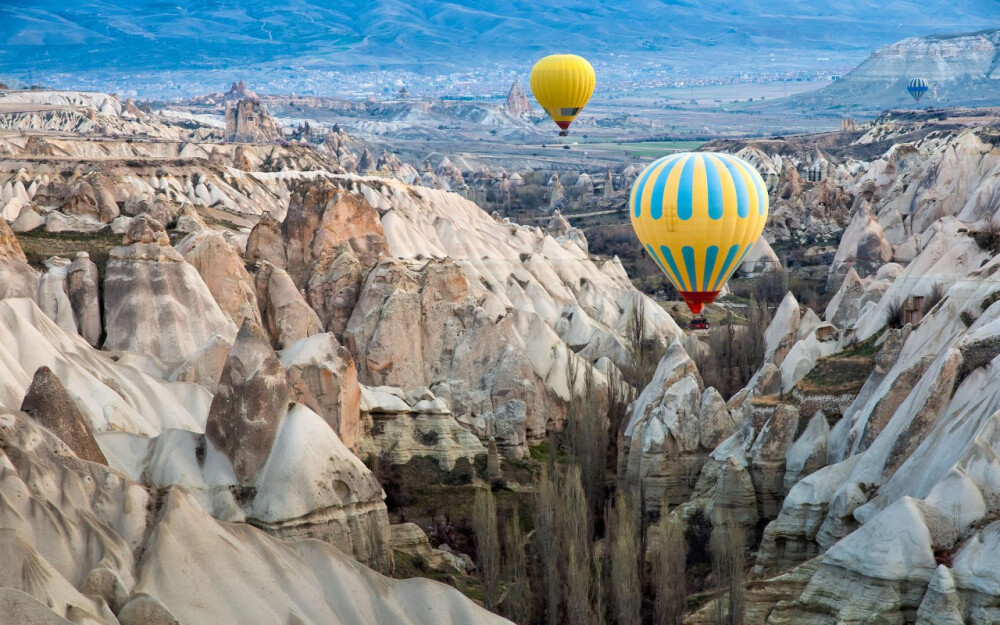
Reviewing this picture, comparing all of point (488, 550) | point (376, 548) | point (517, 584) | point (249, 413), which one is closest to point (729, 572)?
point (517, 584)

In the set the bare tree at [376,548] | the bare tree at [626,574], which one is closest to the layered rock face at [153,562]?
the bare tree at [376,548]

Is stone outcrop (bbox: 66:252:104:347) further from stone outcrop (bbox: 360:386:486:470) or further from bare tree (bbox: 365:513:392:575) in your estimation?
bare tree (bbox: 365:513:392:575)

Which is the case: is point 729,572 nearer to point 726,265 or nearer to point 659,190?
point 659,190

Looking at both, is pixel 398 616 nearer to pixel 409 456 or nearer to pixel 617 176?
pixel 409 456

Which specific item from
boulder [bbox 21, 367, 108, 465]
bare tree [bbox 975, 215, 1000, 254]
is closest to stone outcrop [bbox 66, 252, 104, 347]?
boulder [bbox 21, 367, 108, 465]

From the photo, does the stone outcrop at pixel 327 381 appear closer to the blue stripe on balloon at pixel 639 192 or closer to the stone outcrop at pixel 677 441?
the stone outcrop at pixel 677 441
